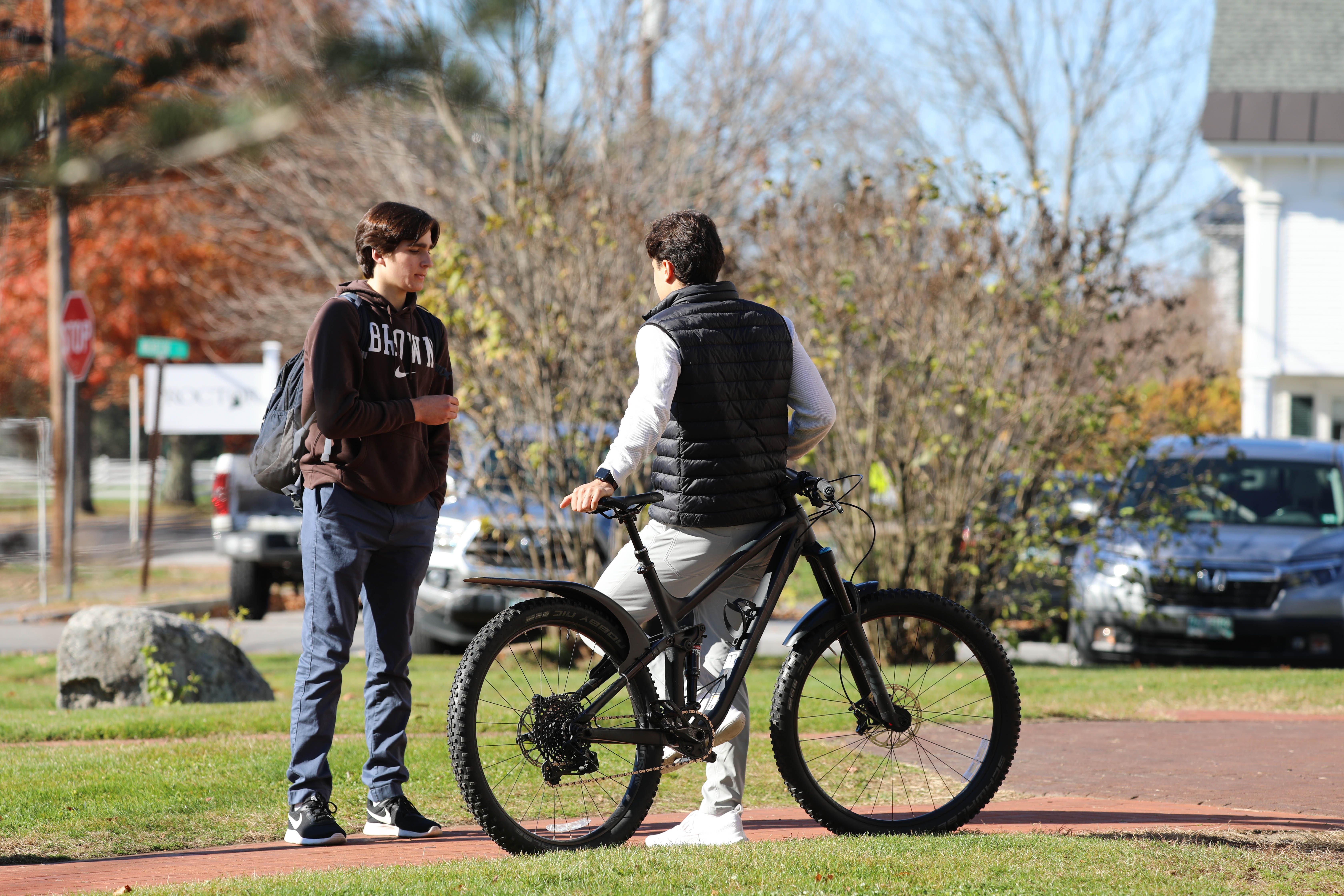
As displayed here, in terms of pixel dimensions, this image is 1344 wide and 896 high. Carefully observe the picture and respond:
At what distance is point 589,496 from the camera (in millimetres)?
4066

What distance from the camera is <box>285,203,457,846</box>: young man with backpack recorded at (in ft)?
14.8

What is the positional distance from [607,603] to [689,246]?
1.15m

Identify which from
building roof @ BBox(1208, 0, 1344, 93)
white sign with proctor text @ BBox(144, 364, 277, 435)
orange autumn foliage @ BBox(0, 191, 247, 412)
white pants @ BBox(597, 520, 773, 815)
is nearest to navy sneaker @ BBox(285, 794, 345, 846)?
white pants @ BBox(597, 520, 773, 815)

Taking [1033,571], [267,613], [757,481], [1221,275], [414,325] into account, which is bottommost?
[267,613]

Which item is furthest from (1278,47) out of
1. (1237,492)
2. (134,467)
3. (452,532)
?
(134,467)

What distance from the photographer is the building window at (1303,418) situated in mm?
18828

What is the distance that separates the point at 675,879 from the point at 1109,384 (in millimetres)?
7059

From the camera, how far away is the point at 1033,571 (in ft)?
32.3

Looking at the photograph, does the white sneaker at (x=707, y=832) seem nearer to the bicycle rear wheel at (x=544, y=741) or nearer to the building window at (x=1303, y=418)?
the bicycle rear wheel at (x=544, y=741)

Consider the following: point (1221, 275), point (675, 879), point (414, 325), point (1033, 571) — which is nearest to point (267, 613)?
point (1033, 571)

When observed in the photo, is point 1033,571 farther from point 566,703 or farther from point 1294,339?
point 1294,339

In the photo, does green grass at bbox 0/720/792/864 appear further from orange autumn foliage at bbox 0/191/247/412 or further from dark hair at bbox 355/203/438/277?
orange autumn foliage at bbox 0/191/247/412

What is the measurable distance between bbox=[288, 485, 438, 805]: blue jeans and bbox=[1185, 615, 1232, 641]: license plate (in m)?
7.09

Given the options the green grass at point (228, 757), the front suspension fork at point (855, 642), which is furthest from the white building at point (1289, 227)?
the front suspension fork at point (855, 642)
